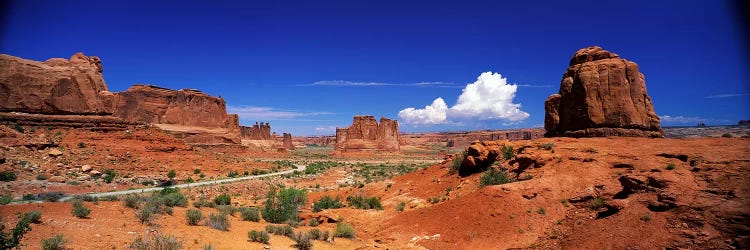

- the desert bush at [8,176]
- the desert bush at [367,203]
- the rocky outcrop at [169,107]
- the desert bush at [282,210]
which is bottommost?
the desert bush at [367,203]

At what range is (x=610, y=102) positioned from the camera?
18.8m

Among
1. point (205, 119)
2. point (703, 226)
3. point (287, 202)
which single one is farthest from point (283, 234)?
point (205, 119)

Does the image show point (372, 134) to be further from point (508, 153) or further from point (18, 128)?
point (508, 153)

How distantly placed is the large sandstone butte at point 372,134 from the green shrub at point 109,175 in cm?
6929

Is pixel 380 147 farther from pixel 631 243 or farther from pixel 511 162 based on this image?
pixel 631 243

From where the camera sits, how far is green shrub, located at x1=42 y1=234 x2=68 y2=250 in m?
7.14

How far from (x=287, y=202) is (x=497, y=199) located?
8.96 metres

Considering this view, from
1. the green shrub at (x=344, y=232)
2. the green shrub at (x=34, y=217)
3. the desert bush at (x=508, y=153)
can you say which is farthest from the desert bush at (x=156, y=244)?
the desert bush at (x=508, y=153)

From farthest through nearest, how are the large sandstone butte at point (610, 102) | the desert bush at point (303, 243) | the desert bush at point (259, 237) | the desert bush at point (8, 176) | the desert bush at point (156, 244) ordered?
the desert bush at point (8, 176)
the large sandstone butte at point (610, 102)
the desert bush at point (259, 237)
the desert bush at point (303, 243)
the desert bush at point (156, 244)

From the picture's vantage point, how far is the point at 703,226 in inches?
333

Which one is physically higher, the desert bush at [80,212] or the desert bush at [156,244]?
the desert bush at [80,212]

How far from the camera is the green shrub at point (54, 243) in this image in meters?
7.14

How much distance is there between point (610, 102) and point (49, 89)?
133 ft

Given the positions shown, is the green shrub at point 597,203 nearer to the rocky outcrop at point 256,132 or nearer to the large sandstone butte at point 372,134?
the large sandstone butte at point 372,134
